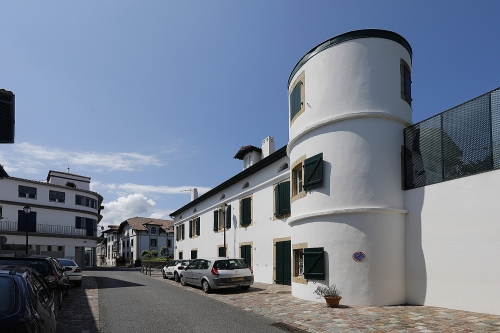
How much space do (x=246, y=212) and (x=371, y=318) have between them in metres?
13.5

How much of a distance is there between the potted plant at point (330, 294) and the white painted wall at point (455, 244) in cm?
226

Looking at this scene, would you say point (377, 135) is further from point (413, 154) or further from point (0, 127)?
point (0, 127)

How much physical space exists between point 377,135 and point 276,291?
23.8 ft

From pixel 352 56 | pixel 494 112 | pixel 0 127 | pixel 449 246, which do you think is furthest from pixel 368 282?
pixel 0 127

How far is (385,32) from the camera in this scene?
12469 mm

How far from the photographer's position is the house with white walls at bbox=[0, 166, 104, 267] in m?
39.9

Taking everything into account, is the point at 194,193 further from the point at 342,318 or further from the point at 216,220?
the point at 342,318

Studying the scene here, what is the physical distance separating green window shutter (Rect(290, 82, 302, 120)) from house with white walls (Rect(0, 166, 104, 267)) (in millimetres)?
32622

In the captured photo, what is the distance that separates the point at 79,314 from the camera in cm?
1030

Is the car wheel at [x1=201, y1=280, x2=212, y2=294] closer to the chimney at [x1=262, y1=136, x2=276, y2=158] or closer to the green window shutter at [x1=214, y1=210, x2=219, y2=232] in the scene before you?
the chimney at [x1=262, y1=136, x2=276, y2=158]

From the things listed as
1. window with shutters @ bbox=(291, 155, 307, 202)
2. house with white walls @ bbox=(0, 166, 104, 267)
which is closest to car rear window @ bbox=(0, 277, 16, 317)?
window with shutters @ bbox=(291, 155, 307, 202)

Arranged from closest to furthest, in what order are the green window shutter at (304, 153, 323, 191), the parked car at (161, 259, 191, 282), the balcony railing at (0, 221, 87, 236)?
the green window shutter at (304, 153, 323, 191), the parked car at (161, 259, 191, 282), the balcony railing at (0, 221, 87, 236)

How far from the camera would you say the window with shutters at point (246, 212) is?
2202 cm

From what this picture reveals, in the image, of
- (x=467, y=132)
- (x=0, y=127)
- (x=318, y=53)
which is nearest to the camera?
(x=0, y=127)
